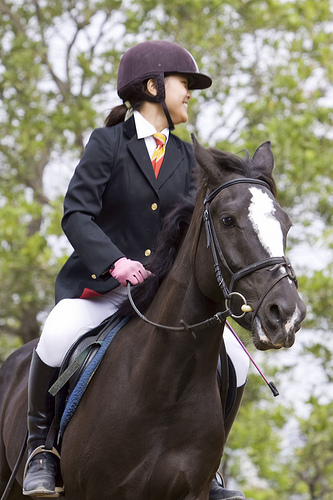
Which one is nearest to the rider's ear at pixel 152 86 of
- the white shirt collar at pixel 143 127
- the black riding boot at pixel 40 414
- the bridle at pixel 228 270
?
the white shirt collar at pixel 143 127

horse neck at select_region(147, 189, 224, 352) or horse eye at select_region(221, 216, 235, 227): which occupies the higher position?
horse eye at select_region(221, 216, 235, 227)

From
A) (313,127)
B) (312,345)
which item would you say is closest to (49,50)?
(313,127)

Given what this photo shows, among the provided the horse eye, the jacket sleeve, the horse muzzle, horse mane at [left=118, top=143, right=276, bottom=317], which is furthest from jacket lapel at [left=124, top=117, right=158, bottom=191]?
the horse muzzle

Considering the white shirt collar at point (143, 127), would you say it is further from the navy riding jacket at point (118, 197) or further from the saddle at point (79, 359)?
the saddle at point (79, 359)

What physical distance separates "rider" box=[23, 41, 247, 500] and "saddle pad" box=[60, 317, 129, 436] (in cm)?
20

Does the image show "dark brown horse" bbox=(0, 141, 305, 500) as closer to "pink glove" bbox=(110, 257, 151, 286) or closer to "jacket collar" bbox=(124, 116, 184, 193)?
"pink glove" bbox=(110, 257, 151, 286)

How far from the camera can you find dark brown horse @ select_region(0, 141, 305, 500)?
3143mm

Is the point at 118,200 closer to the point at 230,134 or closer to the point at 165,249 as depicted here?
the point at 165,249

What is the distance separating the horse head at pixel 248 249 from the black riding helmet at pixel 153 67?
2.60ft

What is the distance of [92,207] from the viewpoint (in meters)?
3.83

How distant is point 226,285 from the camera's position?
10.1 ft

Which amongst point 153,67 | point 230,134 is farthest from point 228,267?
point 230,134

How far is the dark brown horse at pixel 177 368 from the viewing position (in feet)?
10.3

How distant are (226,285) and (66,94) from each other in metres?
8.96
